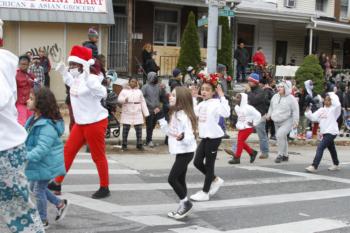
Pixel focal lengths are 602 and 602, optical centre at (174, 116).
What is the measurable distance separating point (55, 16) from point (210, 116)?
39.5 feet

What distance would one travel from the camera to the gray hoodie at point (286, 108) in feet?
41.7

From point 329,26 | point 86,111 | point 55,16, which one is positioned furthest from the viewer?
point 329,26

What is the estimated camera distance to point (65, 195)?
26.9 ft

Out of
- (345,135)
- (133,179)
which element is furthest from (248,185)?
(345,135)

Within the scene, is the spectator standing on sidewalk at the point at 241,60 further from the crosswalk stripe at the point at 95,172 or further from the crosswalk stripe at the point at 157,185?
the crosswalk stripe at the point at 95,172

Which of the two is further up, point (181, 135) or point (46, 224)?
point (181, 135)

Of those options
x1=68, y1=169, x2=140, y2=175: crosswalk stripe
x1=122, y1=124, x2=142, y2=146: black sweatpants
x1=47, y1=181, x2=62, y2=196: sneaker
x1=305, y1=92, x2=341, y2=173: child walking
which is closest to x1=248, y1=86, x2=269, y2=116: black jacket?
x1=305, y1=92, x2=341, y2=173: child walking

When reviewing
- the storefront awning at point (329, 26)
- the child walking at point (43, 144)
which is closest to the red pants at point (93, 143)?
the child walking at point (43, 144)

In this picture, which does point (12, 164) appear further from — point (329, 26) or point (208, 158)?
point (329, 26)

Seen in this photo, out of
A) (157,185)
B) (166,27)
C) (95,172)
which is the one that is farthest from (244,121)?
(166,27)

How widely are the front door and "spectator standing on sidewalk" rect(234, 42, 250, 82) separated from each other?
5000 millimetres

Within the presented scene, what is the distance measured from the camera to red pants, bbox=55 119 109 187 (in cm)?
780

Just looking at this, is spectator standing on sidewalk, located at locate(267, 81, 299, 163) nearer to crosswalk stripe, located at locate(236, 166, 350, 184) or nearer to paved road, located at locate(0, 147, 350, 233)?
paved road, located at locate(0, 147, 350, 233)

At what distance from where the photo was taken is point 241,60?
2528 centimetres
